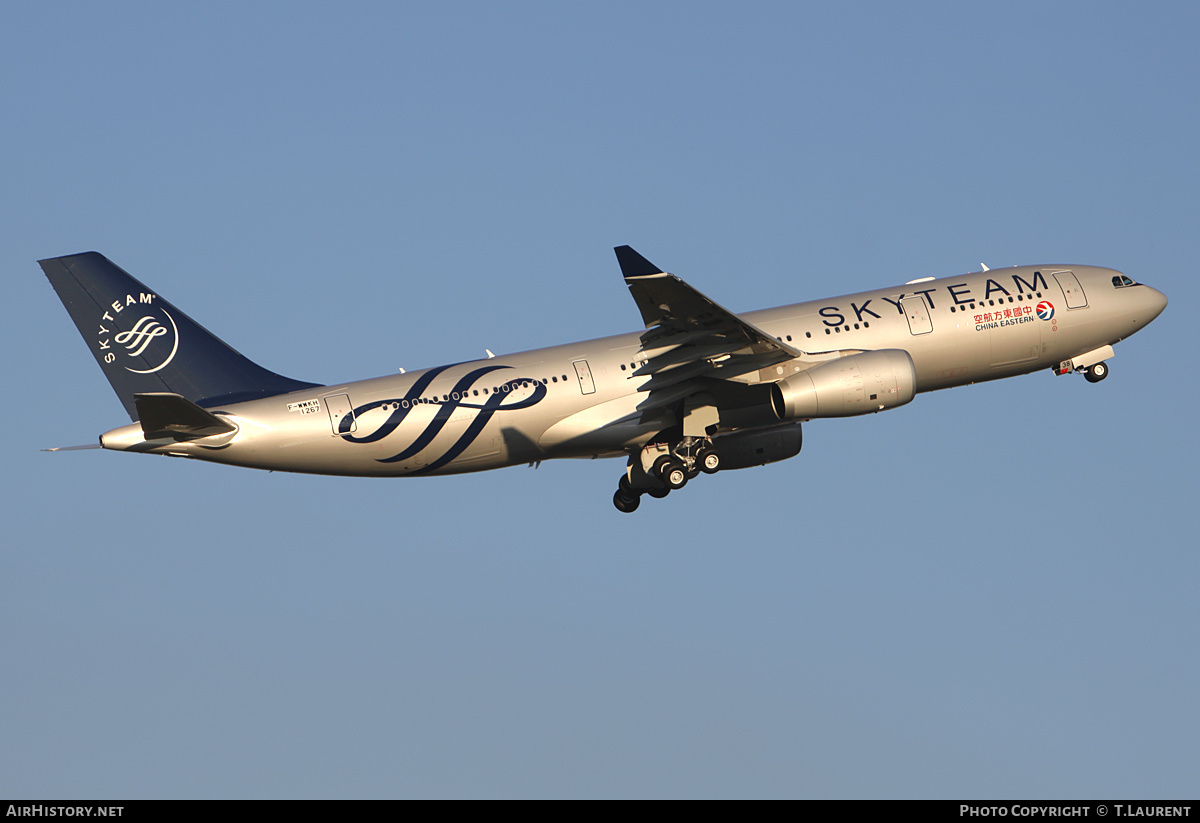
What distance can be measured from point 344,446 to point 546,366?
6.46 m

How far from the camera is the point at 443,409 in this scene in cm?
3844

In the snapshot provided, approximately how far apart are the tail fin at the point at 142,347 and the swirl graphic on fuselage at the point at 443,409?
10.6 feet

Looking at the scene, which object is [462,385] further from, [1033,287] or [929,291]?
[1033,287]

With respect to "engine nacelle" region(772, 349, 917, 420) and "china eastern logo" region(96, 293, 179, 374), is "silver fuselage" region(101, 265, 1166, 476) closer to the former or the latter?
"engine nacelle" region(772, 349, 917, 420)

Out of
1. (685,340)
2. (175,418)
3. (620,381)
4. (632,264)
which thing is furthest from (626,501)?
(175,418)

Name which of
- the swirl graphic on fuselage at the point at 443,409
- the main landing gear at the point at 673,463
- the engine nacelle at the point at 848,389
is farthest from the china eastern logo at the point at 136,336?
the engine nacelle at the point at 848,389

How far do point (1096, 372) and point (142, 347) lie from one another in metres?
31.0

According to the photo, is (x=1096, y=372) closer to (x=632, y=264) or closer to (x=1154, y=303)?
(x=1154, y=303)

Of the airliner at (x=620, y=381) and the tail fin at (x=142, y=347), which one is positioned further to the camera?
the tail fin at (x=142, y=347)

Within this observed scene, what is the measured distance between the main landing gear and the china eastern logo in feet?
49.0

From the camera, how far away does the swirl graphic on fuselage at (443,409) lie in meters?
38.2

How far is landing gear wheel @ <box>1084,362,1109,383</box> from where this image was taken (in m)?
43.7

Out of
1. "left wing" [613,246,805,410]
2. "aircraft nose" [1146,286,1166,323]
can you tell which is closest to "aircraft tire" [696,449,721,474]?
"left wing" [613,246,805,410]

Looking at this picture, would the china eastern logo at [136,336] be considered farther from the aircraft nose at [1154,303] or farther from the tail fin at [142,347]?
the aircraft nose at [1154,303]
